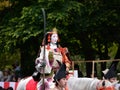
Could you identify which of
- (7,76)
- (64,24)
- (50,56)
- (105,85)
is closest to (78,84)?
(105,85)

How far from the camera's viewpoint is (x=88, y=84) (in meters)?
9.37

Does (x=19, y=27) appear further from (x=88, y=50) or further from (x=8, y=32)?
(x=88, y=50)

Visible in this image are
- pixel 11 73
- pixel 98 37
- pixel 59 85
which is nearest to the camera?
pixel 59 85

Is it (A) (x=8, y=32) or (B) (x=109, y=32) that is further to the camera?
(B) (x=109, y=32)

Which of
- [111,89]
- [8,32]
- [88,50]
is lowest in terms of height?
[88,50]

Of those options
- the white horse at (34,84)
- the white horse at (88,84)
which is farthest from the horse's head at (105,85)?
the white horse at (34,84)

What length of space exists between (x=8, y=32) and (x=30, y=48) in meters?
1.66

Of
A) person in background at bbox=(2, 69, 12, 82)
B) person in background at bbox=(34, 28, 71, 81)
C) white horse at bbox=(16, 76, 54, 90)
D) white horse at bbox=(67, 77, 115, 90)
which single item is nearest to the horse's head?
white horse at bbox=(67, 77, 115, 90)

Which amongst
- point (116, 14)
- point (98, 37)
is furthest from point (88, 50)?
point (116, 14)

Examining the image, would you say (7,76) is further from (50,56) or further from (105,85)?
(105,85)

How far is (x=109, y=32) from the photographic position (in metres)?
22.9

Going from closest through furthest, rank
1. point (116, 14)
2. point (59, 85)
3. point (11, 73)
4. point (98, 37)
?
point (59, 85) < point (11, 73) < point (116, 14) < point (98, 37)

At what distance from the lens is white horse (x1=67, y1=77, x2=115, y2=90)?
29.7 feet

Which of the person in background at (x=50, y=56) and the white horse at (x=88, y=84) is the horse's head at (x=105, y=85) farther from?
the person in background at (x=50, y=56)
